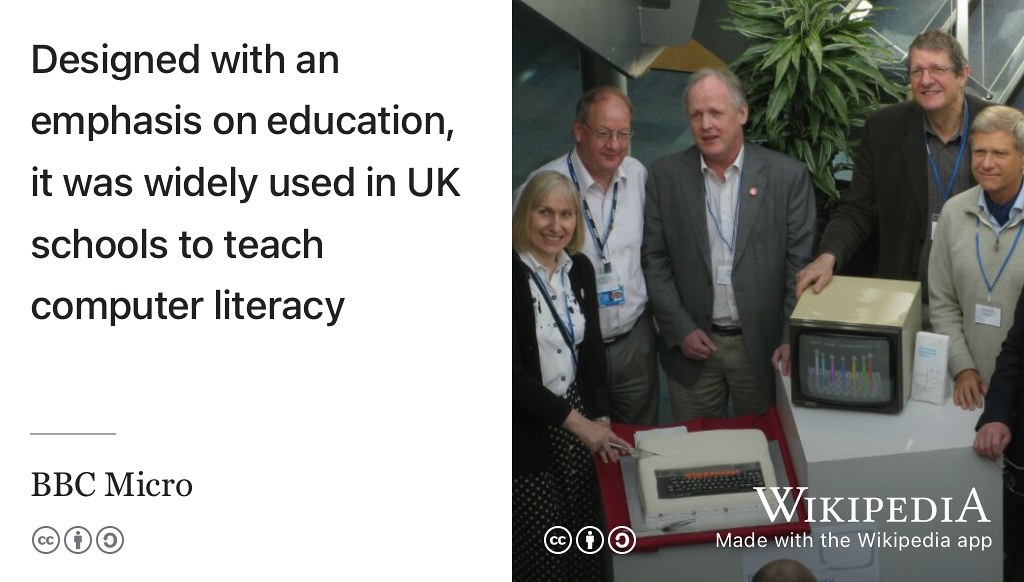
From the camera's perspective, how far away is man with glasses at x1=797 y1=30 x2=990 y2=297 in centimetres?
378

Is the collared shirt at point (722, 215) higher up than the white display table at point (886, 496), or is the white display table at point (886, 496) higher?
the collared shirt at point (722, 215)

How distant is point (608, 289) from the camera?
3.93 metres

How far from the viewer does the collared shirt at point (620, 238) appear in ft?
12.9

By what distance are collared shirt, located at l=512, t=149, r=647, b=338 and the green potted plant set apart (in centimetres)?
61

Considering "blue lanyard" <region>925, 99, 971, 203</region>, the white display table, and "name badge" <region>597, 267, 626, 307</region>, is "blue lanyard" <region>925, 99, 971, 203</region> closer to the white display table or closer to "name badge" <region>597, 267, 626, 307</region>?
the white display table

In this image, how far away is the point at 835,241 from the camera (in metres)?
3.89

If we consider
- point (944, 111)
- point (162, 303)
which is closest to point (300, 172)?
point (162, 303)

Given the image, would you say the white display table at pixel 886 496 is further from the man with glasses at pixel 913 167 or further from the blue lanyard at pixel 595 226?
the blue lanyard at pixel 595 226

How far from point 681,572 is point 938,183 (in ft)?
5.06

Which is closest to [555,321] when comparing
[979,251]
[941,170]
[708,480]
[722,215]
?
[708,480]

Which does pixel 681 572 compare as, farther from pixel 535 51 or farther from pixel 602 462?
pixel 535 51

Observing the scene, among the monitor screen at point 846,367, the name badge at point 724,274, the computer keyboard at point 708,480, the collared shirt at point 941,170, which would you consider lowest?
the computer keyboard at point 708,480

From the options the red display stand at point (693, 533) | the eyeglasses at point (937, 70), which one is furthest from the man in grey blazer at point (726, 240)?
the eyeglasses at point (937, 70)

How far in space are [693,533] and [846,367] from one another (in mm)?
614
